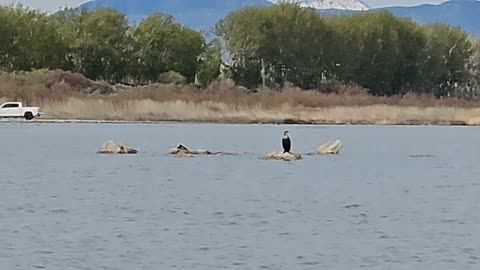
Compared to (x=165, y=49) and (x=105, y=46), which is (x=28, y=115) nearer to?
(x=105, y=46)

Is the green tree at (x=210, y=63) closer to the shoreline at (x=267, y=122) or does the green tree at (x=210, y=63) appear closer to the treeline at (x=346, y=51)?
the treeline at (x=346, y=51)

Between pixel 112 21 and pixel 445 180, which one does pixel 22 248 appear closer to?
pixel 445 180

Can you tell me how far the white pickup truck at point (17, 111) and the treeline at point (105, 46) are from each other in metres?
14.0

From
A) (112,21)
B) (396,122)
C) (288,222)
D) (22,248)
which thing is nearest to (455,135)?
(396,122)

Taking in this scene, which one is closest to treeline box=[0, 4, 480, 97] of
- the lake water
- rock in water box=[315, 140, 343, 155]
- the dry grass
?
the dry grass

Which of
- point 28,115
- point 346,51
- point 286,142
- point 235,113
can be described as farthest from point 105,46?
point 286,142

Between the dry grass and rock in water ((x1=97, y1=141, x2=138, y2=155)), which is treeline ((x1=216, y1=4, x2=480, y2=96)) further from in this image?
rock in water ((x1=97, y1=141, x2=138, y2=155))

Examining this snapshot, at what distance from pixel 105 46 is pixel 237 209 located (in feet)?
202

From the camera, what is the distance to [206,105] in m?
69.1

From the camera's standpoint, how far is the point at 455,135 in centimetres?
6344

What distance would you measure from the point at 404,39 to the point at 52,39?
2895 cm

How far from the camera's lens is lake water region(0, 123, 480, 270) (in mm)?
19922

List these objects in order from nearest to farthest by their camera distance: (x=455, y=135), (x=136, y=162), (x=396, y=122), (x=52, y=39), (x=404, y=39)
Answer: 1. (x=136, y=162)
2. (x=455, y=135)
3. (x=396, y=122)
4. (x=52, y=39)
5. (x=404, y=39)

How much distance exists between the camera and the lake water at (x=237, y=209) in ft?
65.4
